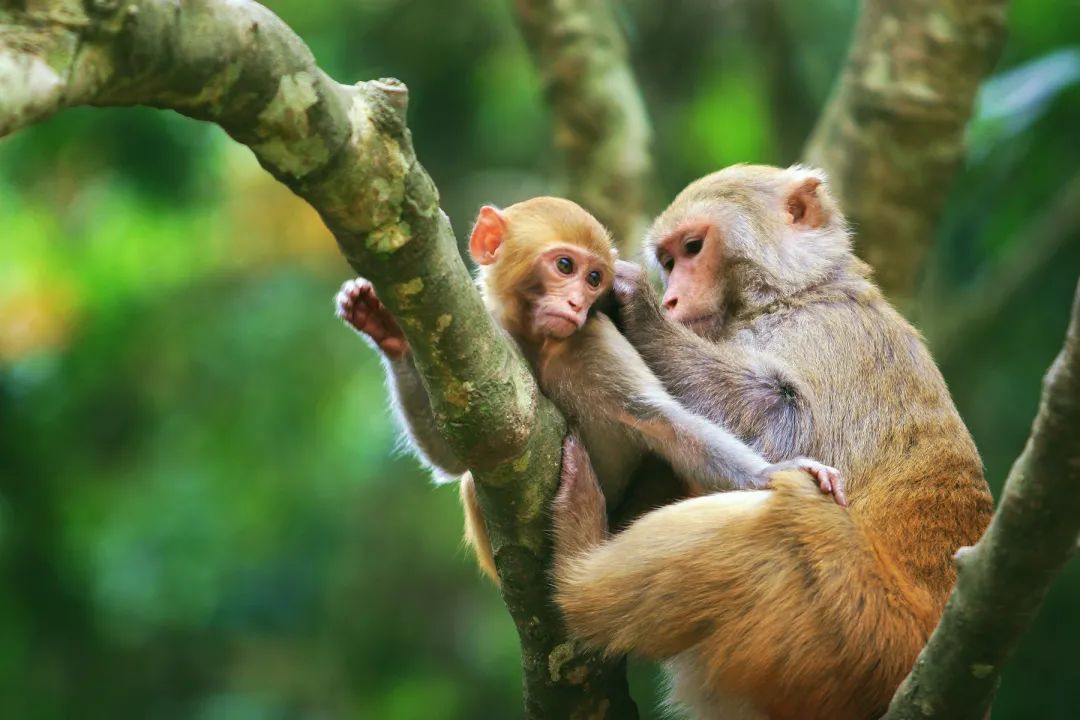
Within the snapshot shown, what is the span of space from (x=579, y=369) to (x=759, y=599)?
89cm

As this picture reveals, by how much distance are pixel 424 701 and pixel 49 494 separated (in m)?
3.19

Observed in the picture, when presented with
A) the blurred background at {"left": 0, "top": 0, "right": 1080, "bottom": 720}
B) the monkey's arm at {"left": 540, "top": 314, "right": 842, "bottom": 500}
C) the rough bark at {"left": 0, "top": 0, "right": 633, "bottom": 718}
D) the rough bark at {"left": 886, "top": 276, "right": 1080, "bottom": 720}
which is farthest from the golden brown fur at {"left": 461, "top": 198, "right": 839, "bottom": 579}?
the blurred background at {"left": 0, "top": 0, "right": 1080, "bottom": 720}

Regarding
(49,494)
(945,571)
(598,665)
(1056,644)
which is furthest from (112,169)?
(1056,644)

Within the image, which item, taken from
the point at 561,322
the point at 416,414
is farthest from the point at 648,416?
the point at 416,414

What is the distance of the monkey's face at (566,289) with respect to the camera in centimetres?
404

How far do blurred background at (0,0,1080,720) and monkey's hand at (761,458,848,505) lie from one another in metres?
3.73

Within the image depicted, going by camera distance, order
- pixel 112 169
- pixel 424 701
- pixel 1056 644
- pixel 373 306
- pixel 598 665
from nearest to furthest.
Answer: pixel 373 306 < pixel 598 665 < pixel 112 169 < pixel 1056 644 < pixel 424 701

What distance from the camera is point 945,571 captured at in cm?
412

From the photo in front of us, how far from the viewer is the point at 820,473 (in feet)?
12.9

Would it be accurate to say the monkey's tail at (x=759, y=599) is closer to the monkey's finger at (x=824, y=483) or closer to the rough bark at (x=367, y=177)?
the monkey's finger at (x=824, y=483)

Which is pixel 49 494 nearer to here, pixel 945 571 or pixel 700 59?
pixel 700 59

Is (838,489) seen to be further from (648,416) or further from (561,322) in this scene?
(561,322)

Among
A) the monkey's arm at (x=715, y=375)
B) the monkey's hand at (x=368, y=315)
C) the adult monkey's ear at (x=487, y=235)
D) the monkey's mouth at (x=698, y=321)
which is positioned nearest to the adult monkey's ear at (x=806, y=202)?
the monkey's mouth at (x=698, y=321)

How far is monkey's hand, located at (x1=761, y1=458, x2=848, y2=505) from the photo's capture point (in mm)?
3916
